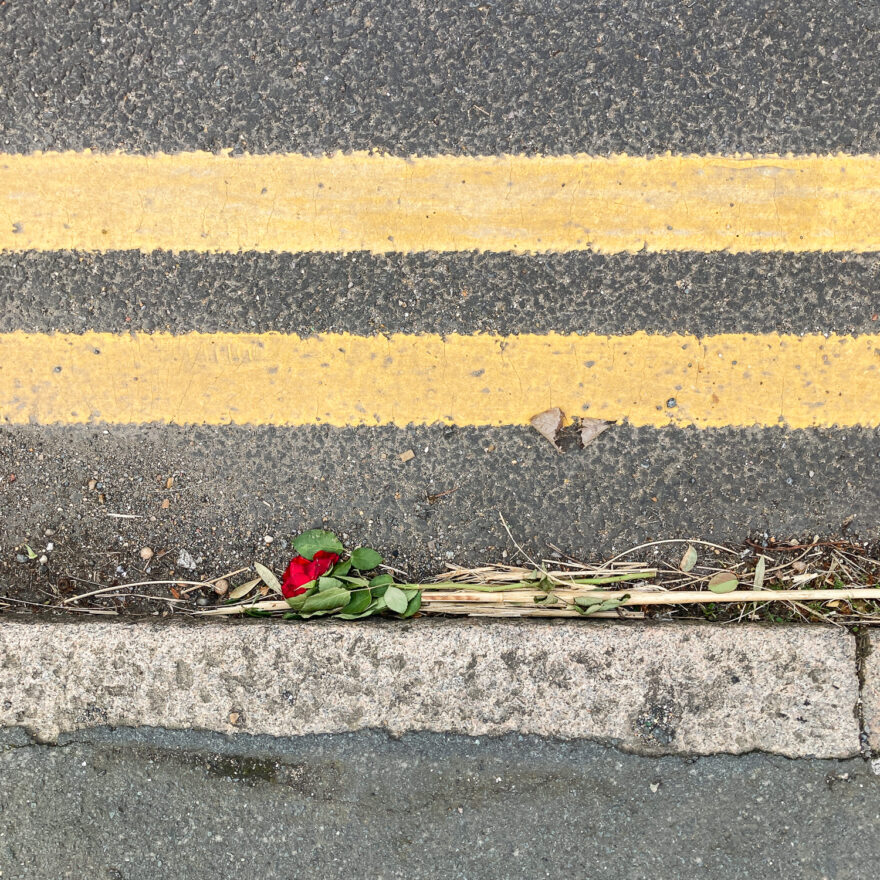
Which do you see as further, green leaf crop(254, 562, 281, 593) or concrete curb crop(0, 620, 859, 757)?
green leaf crop(254, 562, 281, 593)

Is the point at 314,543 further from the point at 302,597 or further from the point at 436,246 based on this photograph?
the point at 436,246

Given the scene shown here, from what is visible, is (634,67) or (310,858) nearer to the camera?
(310,858)

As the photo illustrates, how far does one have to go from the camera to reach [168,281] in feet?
6.22

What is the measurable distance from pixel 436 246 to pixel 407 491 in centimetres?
71

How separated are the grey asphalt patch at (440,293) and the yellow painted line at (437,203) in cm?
4

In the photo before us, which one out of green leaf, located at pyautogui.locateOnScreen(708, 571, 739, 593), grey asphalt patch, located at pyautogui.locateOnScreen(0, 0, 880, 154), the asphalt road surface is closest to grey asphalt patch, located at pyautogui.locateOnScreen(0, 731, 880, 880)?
green leaf, located at pyautogui.locateOnScreen(708, 571, 739, 593)

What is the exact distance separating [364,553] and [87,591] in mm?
836

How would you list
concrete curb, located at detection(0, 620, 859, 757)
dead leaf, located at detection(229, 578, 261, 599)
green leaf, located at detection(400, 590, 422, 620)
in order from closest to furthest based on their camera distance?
concrete curb, located at detection(0, 620, 859, 757) < green leaf, located at detection(400, 590, 422, 620) < dead leaf, located at detection(229, 578, 261, 599)

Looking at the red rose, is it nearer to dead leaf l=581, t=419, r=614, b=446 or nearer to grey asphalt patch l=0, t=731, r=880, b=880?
grey asphalt patch l=0, t=731, r=880, b=880

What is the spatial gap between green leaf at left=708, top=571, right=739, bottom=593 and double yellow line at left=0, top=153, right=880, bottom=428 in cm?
43

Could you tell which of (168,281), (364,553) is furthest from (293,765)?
(168,281)

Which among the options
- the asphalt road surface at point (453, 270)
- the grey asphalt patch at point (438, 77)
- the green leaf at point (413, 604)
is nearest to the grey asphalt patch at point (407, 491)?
the asphalt road surface at point (453, 270)

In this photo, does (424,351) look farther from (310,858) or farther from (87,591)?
(310,858)

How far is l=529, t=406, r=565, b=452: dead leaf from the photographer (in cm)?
188
